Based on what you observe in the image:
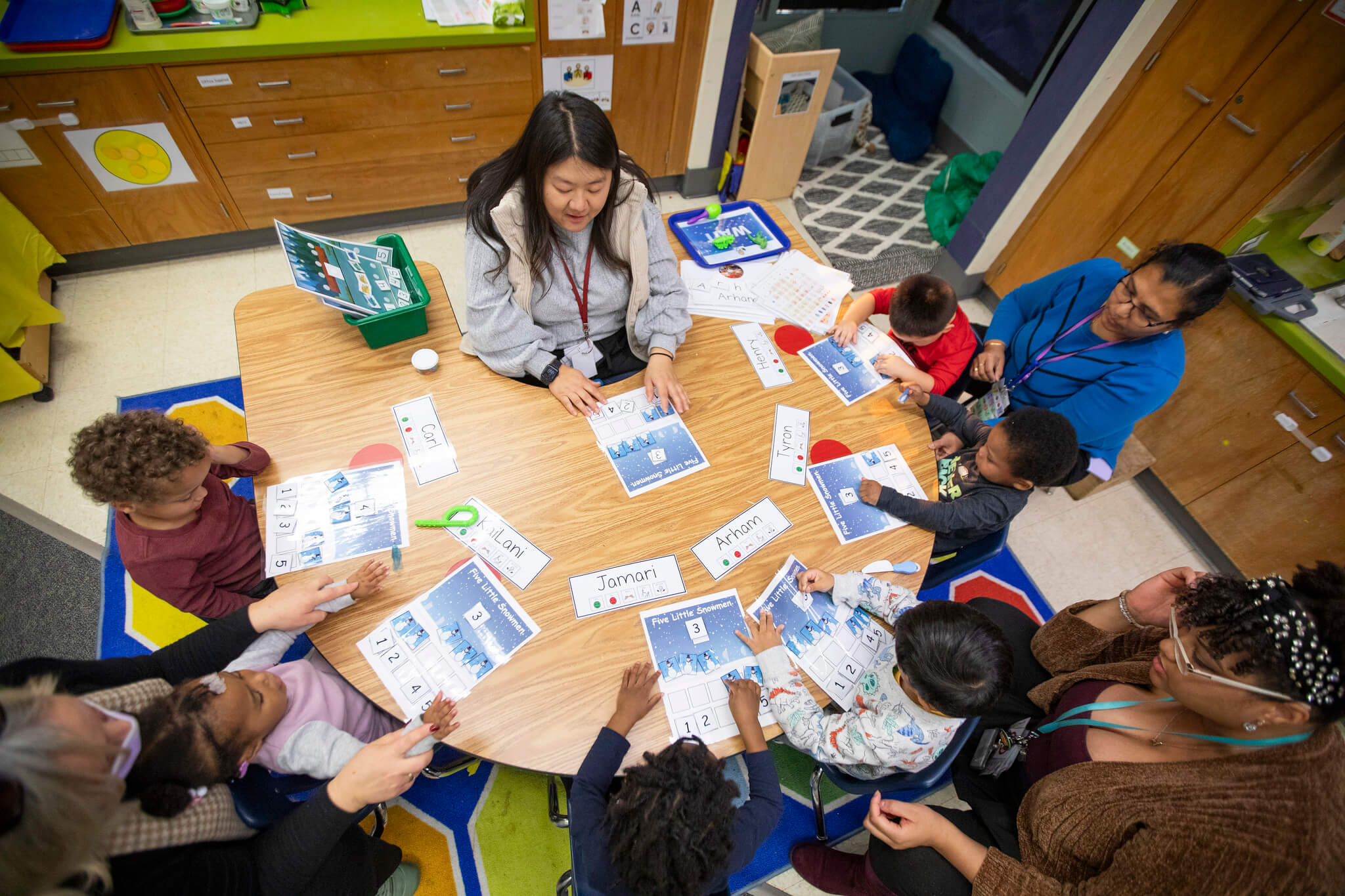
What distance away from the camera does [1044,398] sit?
2127 millimetres

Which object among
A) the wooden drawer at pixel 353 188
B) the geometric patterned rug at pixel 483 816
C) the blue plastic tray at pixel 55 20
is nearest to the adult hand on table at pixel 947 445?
the geometric patterned rug at pixel 483 816

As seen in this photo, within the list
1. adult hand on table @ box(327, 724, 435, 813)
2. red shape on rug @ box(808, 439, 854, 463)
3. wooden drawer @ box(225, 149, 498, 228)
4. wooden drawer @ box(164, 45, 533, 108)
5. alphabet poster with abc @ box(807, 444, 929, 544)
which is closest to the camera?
adult hand on table @ box(327, 724, 435, 813)

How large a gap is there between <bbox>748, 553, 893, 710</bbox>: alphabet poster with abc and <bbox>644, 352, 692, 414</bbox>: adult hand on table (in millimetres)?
545

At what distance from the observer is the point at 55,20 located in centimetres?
232

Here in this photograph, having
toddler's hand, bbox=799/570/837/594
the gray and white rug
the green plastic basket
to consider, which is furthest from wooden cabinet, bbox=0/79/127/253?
the gray and white rug

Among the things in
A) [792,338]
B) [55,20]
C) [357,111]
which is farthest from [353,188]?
[792,338]

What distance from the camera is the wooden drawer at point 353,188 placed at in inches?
116

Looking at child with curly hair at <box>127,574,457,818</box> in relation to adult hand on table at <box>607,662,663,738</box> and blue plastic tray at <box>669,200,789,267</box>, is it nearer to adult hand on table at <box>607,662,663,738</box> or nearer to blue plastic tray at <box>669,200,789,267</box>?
adult hand on table at <box>607,662,663,738</box>

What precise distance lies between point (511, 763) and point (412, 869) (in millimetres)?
836

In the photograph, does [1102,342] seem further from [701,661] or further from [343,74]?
[343,74]

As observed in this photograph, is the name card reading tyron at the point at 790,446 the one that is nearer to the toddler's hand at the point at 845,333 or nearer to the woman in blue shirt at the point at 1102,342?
the toddler's hand at the point at 845,333

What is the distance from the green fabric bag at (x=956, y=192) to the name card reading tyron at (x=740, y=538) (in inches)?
109

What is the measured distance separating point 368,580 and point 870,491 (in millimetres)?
1274

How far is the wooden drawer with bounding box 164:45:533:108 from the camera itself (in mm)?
2504
